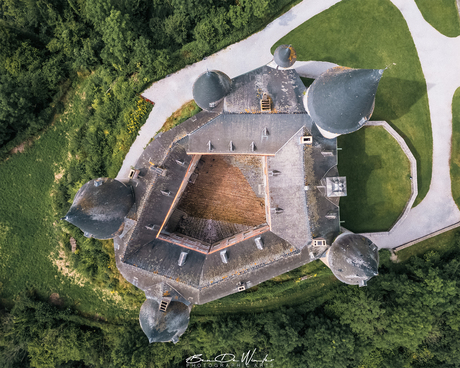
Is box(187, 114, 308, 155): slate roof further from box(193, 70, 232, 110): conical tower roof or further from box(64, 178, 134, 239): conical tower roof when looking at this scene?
box(64, 178, 134, 239): conical tower roof

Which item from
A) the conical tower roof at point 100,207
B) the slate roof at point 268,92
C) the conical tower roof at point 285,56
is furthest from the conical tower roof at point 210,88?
the conical tower roof at point 100,207

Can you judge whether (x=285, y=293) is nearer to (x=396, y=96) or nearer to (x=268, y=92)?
(x=268, y=92)

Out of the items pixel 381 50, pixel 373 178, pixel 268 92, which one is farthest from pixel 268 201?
pixel 381 50

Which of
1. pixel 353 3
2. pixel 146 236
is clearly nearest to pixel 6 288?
pixel 146 236

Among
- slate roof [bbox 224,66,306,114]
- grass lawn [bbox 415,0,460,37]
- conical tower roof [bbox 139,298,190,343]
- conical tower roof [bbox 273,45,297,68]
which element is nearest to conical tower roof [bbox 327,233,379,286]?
slate roof [bbox 224,66,306,114]

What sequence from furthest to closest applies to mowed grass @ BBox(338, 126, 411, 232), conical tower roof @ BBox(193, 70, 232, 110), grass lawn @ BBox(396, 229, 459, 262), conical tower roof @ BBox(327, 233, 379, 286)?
1. grass lawn @ BBox(396, 229, 459, 262)
2. mowed grass @ BBox(338, 126, 411, 232)
3. conical tower roof @ BBox(193, 70, 232, 110)
4. conical tower roof @ BBox(327, 233, 379, 286)

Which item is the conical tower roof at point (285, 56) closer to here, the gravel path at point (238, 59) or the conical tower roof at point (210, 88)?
the conical tower roof at point (210, 88)

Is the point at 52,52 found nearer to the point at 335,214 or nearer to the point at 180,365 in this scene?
the point at 335,214
